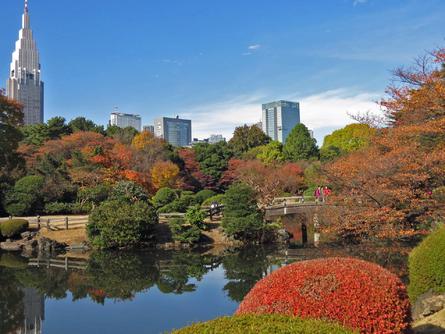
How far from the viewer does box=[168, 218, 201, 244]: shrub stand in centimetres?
2156

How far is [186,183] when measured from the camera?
34.9 meters

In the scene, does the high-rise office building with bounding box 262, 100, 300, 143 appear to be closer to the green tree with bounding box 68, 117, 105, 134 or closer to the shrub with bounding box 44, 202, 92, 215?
the green tree with bounding box 68, 117, 105, 134

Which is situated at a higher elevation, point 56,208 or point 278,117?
point 278,117

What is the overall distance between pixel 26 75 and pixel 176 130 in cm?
4938

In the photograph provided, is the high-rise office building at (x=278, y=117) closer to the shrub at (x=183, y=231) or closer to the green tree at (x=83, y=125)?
the green tree at (x=83, y=125)

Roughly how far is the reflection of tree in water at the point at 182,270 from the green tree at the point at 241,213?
2567mm

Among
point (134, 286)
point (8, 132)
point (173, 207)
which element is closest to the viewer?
point (134, 286)

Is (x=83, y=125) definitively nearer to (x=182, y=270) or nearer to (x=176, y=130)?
(x=182, y=270)

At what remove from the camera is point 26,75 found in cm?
12631

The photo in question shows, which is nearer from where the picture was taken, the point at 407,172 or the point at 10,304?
the point at 407,172

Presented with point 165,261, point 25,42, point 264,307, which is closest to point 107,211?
Answer: point 165,261

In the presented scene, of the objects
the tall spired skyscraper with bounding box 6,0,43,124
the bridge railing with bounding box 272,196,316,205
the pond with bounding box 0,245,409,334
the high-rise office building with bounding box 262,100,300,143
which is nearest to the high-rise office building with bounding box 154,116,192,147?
the high-rise office building with bounding box 262,100,300,143

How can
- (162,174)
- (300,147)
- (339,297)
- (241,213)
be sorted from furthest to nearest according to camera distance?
(300,147)
(162,174)
(241,213)
(339,297)

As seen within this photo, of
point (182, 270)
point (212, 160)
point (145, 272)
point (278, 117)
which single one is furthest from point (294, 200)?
point (278, 117)
